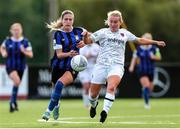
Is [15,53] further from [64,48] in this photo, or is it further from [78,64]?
[78,64]

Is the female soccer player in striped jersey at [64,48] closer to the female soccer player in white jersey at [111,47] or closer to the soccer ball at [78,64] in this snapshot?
the soccer ball at [78,64]

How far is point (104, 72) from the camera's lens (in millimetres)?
17391

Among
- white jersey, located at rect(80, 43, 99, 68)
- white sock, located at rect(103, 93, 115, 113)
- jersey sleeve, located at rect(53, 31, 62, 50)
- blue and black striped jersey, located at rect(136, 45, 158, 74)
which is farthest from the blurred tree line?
white sock, located at rect(103, 93, 115, 113)

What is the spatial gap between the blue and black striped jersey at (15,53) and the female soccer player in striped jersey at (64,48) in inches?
246

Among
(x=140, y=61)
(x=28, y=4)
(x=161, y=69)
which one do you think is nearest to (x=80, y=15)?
(x=28, y=4)


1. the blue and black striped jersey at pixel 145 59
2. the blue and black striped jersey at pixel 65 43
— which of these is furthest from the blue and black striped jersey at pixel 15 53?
the blue and black striped jersey at pixel 65 43

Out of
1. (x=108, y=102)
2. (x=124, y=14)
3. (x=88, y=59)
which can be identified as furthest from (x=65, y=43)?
(x=124, y=14)

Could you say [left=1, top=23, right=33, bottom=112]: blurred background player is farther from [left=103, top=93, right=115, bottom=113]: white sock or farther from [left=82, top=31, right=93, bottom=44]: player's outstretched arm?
[left=103, top=93, right=115, bottom=113]: white sock

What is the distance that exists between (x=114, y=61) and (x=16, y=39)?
7.03 meters

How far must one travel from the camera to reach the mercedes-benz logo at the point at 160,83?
34734mm

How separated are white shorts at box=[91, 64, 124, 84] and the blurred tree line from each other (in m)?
40.2

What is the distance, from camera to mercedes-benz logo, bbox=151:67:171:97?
34.7 meters

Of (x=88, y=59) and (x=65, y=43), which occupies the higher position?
(x=65, y=43)

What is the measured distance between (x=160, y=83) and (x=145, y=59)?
818 centimetres
